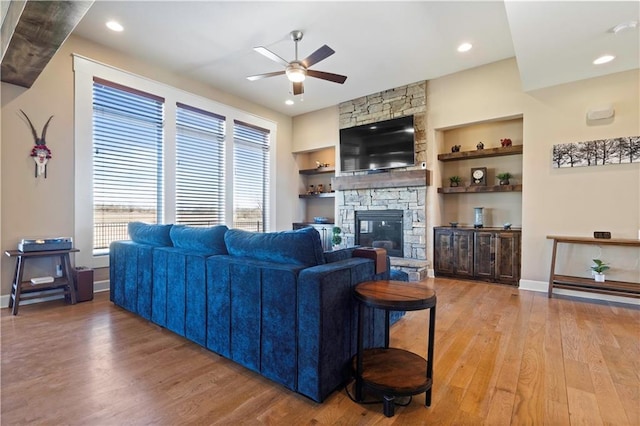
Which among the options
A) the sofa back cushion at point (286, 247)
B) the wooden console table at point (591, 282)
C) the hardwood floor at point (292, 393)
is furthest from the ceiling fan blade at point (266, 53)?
the wooden console table at point (591, 282)

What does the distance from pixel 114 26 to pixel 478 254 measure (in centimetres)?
578

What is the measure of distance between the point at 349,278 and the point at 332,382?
1.95 ft

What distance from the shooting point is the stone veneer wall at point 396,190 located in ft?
16.9

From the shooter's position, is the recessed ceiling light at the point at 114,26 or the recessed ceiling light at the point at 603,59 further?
the recessed ceiling light at the point at 114,26

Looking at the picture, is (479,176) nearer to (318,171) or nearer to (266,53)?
(318,171)

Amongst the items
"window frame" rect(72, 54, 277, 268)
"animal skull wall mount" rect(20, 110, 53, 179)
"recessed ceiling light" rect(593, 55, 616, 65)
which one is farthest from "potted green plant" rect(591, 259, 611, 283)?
"animal skull wall mount" rect(20, 110, 53, 179)

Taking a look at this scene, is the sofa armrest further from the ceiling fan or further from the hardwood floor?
the ceiling fan

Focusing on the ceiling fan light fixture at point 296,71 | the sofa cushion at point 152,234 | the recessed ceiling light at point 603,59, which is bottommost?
the sofa cushion at point 152,234

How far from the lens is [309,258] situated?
1.86 metres

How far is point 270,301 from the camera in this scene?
182cm

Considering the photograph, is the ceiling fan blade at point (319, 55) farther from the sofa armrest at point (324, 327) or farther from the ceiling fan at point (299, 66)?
the sofa armrest at point (324, 327)

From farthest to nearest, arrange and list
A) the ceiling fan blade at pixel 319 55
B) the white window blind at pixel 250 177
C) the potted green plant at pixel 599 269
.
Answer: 1. the white window blind at pixel 250 177
2. the potted green plant at pixel 599 269
3. the ceiling fan blade at pixel 319 55

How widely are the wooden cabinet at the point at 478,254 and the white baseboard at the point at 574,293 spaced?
0.51 feet

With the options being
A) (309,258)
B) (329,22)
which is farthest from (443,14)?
(309,258)
